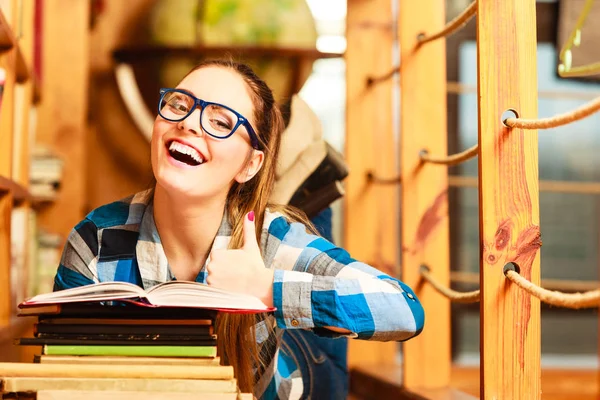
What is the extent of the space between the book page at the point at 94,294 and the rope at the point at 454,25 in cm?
71

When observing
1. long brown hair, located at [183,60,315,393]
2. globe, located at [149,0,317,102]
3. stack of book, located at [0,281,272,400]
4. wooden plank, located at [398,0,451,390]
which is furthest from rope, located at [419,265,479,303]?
globe, located at [149,0,317,102]

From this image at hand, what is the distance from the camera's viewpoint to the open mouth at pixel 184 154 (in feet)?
3.71

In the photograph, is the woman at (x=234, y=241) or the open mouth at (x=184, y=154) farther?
the open mouth at (x=184, y=154)

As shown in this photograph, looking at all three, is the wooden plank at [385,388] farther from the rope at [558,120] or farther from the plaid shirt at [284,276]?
the rope at [558,120]

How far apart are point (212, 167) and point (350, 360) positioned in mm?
1174

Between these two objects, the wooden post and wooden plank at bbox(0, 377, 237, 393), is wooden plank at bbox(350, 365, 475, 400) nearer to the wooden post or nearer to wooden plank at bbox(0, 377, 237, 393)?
wooden plank at bbox(0, 377, 237, 393)

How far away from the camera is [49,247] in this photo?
99.2 inches

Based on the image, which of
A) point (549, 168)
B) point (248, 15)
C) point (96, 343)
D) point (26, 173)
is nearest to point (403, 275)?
point (96, 343)

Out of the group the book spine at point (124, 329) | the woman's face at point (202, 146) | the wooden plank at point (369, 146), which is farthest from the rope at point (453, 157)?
the book spine at point (124, 329)

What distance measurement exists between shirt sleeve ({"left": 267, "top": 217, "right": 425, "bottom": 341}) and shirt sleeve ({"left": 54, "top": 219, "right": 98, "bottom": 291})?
0.34 meters

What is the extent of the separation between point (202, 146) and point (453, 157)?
557 mm

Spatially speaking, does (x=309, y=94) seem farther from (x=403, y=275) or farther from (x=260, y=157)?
(x=260, y=157)

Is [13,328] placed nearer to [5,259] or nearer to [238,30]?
[5,259]

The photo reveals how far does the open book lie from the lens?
0.84 metres
